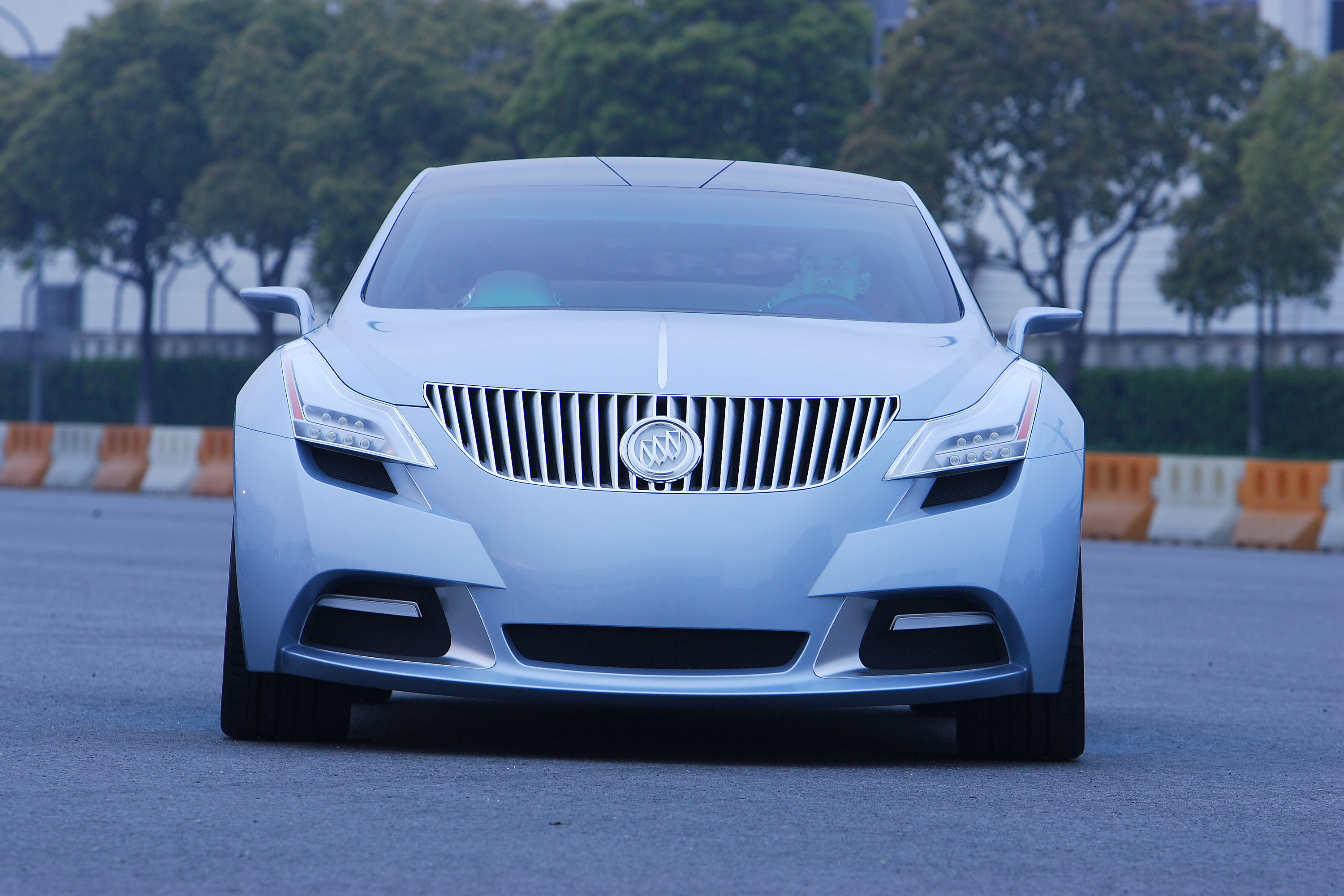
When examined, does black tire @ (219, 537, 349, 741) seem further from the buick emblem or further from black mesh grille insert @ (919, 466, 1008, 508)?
black mesh grille insert @ (919, 466, 1008, 508)

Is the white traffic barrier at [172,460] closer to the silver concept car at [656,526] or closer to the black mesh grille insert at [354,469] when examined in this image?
the silver concept car at [656,526]

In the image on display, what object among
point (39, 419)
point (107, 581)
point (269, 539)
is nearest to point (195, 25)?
point (39, 419)

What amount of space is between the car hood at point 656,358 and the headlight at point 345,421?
0.04 metres

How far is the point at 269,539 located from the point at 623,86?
3739cm

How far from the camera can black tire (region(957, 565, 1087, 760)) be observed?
5.02 meters

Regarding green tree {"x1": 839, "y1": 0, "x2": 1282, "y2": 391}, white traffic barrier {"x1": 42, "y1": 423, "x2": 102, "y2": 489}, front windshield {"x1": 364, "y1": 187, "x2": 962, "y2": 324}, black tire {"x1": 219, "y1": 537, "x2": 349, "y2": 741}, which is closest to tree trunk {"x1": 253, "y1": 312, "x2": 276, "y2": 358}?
green tree {"x1": 839, "y1": 0, "x2": 1282, "y2": 391}

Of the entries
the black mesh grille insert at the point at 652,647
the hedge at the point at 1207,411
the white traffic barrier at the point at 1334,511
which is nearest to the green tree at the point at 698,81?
the hedge at the point at 1207,411

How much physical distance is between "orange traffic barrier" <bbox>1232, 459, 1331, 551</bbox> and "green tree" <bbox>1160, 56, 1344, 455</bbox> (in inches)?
752

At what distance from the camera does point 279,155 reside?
158ft

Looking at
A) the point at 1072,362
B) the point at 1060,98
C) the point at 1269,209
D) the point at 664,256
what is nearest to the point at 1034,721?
the point at 664,256

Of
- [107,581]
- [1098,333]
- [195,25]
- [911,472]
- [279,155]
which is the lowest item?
[107,581]

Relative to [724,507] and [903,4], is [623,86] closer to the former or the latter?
[903,4]

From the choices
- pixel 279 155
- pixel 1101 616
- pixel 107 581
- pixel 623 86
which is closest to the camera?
pixel 1101 616

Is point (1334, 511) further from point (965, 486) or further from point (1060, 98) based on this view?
point (1060, 98)
